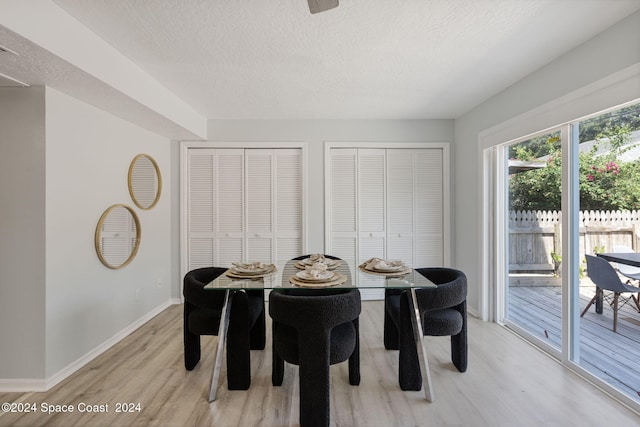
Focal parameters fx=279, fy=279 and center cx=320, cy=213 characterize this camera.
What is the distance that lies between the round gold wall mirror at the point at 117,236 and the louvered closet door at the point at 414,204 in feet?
9.86

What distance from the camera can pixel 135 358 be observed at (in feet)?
7.86

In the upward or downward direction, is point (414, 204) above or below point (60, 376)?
above

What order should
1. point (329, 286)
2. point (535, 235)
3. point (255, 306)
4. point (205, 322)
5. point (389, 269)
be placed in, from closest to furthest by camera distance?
point (329, 286), point (205, 322), point (389, 269), point (255, 306), point (535, 235)

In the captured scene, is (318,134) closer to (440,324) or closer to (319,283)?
(319,283)

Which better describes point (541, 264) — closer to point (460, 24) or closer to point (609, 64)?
point (609, 64)

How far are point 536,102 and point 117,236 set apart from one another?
4008 millimetres

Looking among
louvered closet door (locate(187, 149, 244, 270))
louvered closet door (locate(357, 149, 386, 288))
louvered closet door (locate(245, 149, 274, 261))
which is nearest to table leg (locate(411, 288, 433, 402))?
louvered closet door (locate(357, 149, 386, 288))

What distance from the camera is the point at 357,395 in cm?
192

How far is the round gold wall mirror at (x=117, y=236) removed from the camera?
252 centimetres

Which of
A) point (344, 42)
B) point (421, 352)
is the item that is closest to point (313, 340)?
point (421, 352)

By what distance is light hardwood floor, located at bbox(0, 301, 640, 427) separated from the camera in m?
1.70

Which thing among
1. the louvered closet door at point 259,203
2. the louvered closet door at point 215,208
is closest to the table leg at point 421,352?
the louvered closet door at point 259,203

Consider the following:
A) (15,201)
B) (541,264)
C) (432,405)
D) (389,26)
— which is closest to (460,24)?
(389,26)

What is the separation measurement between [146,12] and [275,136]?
2093 millimetres
